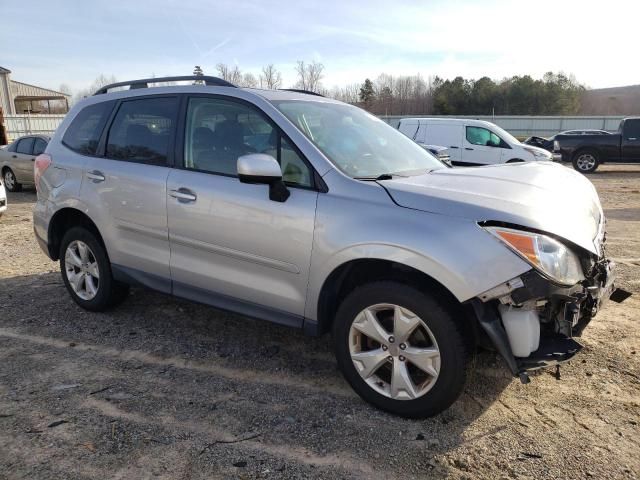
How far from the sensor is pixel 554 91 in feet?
176

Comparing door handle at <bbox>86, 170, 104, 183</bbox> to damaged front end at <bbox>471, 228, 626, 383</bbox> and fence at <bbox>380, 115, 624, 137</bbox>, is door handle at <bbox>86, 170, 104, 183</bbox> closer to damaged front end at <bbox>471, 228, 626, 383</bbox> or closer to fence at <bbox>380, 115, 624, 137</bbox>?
damaged front end at <bbox>471, 228, 626, 383</bbox>

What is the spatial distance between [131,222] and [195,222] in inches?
29.2

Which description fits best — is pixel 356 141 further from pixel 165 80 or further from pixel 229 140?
Result: pixel 165 80

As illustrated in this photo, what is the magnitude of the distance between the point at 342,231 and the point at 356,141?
0.94 metres

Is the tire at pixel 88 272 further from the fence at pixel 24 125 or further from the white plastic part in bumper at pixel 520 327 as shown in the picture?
the fence at pixel 24 125

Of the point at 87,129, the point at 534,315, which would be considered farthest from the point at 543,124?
the point at 534,315

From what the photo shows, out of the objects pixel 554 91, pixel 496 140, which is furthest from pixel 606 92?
pixel 496 140

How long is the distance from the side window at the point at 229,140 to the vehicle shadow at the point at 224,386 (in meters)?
1.35

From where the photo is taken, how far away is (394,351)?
279 cm

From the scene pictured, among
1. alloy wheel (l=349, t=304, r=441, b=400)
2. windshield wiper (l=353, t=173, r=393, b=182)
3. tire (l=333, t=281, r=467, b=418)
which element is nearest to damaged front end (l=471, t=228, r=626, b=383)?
tire (l=333, t=281, r=467, b=418)

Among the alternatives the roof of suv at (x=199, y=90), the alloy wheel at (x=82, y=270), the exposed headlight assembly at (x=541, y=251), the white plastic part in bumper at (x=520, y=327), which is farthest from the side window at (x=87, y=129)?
the white plastic part in bumper at (x=520, y=327)

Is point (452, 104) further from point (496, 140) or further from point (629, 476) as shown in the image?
point (629, 476)

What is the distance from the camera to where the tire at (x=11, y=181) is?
500 inches

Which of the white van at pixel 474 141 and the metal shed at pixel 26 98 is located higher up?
the metal shed at pixel 26 98
